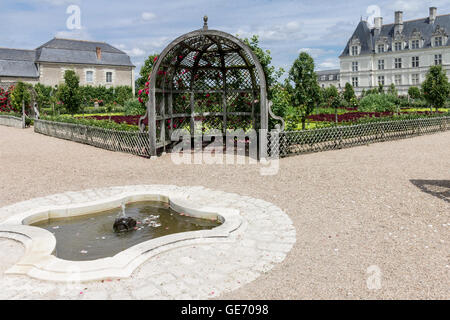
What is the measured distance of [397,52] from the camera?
56688 mm

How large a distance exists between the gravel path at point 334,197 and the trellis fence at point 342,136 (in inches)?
21.0

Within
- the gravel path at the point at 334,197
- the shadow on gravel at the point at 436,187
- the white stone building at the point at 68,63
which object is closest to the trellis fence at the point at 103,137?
the gravel path at the point at 334,197

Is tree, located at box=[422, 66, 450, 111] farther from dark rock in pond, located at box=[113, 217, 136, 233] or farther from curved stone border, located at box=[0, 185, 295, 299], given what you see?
dark rock in pond, located at box=[113, 217, 136, 233]

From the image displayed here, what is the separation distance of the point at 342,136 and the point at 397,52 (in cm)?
5035

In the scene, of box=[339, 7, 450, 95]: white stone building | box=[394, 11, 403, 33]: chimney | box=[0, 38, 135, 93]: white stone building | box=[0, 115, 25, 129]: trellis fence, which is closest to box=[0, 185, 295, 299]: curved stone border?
box=[0, 115, 25, 129]: trellis fence

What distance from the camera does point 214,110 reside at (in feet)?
46.4

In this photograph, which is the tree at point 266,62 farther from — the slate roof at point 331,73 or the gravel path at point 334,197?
the slate roof at point 331,73

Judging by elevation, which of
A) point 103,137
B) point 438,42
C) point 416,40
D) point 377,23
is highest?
point 377,23

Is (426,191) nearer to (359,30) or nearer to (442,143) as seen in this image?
(442,143)

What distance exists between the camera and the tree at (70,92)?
25.3 metres

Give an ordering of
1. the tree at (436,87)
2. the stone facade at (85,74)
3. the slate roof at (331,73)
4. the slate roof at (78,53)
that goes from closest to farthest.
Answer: the tree at (436,87), the stone facade at (85,74), the slate roof at (78,53), the slate roof at (331,73)

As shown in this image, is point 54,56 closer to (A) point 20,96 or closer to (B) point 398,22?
(A) point 20,96

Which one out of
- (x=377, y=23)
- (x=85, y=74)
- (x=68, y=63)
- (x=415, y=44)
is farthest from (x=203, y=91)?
(x=377, y=23)

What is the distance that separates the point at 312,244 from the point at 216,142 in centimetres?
970
